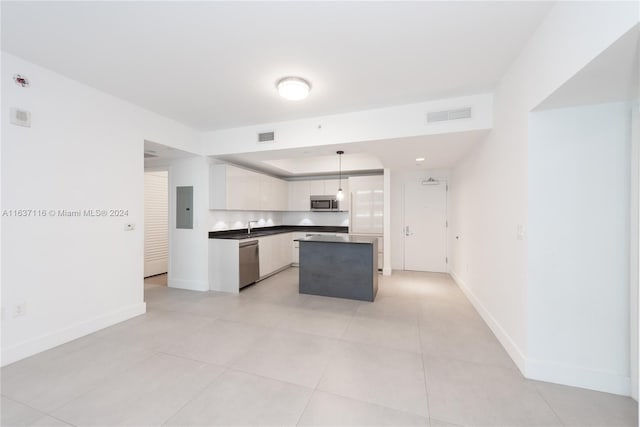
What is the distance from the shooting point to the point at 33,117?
2.50 metres

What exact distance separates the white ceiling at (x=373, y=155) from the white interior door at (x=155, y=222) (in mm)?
1922

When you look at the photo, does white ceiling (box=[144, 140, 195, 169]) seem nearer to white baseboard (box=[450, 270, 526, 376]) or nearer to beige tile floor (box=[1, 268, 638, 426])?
beige tile floor (box=[1, 268, 638, 426])

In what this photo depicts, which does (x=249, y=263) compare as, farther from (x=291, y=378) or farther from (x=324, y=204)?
(x=291, y=378)

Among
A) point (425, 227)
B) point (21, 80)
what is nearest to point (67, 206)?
point (21, 80)

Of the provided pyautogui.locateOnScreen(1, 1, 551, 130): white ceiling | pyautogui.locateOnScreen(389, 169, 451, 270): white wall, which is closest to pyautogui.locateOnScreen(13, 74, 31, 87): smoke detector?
pyautogui.locateOnScreen(1, 1, 551, 130): white ceiling

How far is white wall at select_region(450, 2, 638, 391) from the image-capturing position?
1.49 meters

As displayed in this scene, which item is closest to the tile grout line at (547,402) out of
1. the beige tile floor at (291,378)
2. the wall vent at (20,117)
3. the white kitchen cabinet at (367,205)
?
the beige tile floor at (291,378)

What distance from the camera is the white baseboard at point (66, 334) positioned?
234 cm

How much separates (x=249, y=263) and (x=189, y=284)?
3.77 ft

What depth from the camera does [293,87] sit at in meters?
2.70

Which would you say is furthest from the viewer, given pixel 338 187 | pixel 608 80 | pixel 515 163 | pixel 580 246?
pixel 338 187

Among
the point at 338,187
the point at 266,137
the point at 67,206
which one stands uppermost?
the point at 266,137

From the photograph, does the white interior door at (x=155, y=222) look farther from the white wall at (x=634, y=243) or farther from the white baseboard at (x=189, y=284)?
the white wall at (x=634, y=243)

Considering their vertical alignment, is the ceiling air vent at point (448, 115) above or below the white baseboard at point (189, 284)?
above
